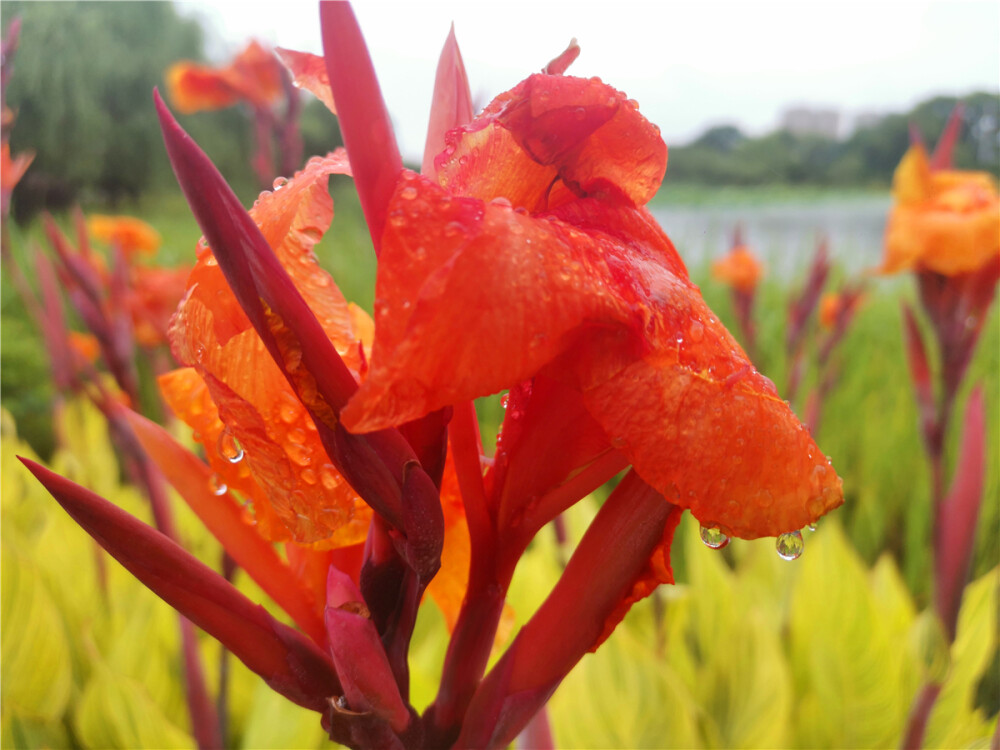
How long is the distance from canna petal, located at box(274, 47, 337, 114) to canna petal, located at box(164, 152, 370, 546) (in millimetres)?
26

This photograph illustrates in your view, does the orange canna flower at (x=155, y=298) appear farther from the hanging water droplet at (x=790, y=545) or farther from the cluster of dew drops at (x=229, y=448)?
the hanging water droplet at (x=790, y=545)

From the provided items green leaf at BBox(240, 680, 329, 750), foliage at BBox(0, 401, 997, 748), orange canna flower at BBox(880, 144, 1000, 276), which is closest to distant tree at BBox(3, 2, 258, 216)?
foliage at BBox(0, 401, 997, 748)

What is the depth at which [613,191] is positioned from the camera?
24cm

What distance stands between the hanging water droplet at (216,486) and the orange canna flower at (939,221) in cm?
76

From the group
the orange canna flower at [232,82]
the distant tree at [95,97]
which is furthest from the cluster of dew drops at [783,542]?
the distant tree at [95,97]

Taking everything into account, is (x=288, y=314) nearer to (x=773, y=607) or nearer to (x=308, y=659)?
(x=308, y=659)

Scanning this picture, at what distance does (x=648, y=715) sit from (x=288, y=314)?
0.60m

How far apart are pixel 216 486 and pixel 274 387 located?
0.07 metres

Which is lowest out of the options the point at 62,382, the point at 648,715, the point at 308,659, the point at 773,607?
the point at 773,607

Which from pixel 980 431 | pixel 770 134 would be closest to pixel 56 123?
pixel 770 134

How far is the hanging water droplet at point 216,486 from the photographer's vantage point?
28cm

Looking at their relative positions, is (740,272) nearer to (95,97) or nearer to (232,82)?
(232,82)

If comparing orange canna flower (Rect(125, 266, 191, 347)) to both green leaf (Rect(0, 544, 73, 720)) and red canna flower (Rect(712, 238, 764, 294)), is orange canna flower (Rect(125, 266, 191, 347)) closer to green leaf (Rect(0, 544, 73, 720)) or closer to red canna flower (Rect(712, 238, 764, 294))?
green leaf (Rect(0, 544, 73, 720))

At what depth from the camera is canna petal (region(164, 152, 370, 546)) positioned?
0.23 metres
